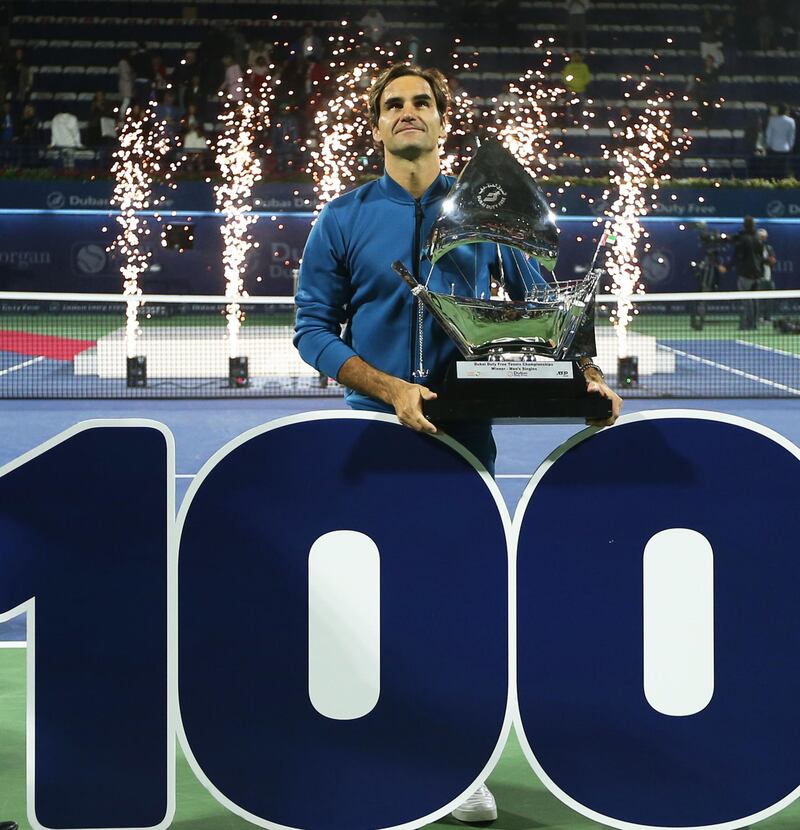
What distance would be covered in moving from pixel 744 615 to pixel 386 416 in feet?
3.20

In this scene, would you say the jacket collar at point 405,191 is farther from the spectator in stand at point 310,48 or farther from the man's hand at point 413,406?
the spectator in stand at point 310,48

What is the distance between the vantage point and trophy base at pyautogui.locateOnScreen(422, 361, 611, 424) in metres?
3.03

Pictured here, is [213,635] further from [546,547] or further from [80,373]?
[80,373]

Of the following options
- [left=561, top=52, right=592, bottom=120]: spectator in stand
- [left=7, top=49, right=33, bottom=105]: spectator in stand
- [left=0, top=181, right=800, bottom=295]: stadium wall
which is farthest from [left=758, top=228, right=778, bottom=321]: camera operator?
[left=7, top=49, right=33, bottom=105]: spectator in stand

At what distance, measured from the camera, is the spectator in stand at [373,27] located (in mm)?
28062

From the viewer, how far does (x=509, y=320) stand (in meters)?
3.09

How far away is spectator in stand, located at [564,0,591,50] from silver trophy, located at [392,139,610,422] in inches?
1108

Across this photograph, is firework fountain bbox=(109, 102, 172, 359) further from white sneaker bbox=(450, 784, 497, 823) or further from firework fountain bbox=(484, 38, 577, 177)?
white sneaker bbox=(450, 784, 497, 823)

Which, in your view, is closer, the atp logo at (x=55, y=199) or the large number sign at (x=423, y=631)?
the large number sign at (x=423, y=631)

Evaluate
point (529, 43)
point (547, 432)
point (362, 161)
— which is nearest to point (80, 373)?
point (547, 432)

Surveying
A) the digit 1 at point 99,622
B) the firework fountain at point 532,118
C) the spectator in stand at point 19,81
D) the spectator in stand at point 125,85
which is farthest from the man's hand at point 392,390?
the spectator in stand at point 19,81

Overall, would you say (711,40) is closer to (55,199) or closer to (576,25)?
(576,25)

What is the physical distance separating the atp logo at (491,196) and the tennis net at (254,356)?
7.94 meters

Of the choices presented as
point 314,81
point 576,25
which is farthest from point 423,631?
point 576,25
